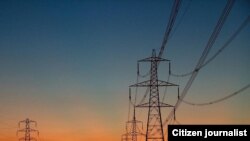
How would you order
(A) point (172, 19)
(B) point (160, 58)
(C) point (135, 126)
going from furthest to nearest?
1. (C) point (135, 126)
2. (B) point (160, 58)
3. (A) point (172, 19)

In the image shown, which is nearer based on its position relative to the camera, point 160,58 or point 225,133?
point 225,133

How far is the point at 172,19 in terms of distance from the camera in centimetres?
3394

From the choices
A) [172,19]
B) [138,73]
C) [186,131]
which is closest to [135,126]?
[138,73]

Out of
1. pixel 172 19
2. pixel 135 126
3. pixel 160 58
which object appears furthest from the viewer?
pixel 135 126

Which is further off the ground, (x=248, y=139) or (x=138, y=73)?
(x=138, y=73)

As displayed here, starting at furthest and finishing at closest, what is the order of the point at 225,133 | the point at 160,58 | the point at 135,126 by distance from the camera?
the point at 135,126 → the point at 160,58 → the point at 225,133

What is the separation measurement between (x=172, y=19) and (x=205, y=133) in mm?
10081

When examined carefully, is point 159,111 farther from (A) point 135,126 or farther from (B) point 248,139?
(A) point 135,126

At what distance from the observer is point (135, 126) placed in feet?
287

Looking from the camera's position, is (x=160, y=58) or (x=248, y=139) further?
(x=160, y=58)

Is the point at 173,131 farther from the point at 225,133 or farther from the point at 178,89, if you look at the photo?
the point at 178,89

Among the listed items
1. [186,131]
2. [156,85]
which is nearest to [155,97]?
[156,85]

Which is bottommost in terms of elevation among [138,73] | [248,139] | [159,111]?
[248,139]

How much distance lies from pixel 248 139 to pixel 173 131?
3.43m
